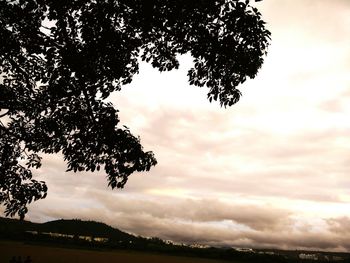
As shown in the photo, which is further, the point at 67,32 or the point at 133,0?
the point at 67,32

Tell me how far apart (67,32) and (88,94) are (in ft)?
7.19

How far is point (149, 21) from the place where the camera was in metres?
11.8

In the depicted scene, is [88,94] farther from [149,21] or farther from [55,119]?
[149,21]

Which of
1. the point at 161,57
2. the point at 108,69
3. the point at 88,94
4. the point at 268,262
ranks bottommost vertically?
the point at 268,262

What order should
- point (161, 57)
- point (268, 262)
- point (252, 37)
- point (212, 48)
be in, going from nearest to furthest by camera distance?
1. point (252, 37)
2. point (212, 48)
3. point (161, 57)
4. point (268, 262)

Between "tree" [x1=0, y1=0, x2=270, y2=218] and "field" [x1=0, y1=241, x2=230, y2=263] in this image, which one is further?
"field" [x1=0, y1=241, x2=230, y2=263]

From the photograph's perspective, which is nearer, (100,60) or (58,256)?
(100,60)

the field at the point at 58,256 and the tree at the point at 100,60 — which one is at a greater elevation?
the tree at the point at 100,60

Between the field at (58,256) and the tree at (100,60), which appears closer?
the tree at (100,60)

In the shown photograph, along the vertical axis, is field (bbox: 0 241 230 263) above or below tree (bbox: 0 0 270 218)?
below

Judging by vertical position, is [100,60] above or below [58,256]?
above

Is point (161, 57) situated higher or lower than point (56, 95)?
higher

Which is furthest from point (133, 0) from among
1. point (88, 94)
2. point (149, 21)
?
point (88, 94)

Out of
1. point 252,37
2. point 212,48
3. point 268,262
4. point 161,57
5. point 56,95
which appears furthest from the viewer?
point 268,262
